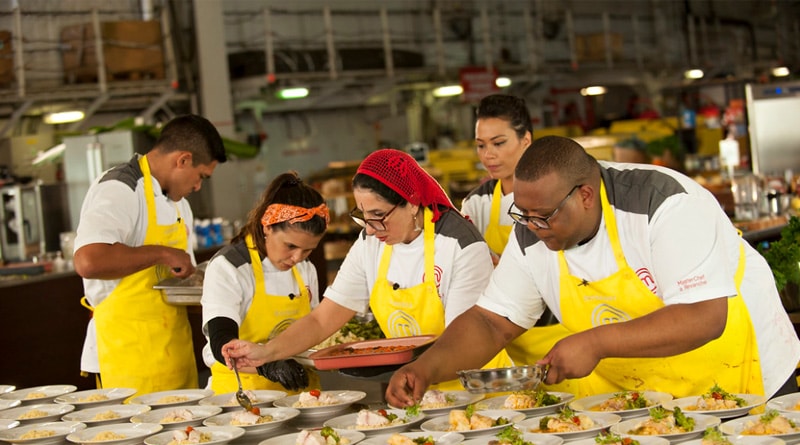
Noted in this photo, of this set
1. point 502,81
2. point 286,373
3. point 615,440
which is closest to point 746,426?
point 615,440

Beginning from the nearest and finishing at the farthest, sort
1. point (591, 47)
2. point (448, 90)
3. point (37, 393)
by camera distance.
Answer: point (37, 393) → point (448, 90) → point (591, 47)

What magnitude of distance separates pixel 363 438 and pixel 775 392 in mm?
1176

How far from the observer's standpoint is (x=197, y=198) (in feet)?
43.5

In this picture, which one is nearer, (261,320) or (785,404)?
(785,404)

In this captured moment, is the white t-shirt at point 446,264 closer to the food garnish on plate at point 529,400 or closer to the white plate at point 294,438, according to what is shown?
the food garnish on plate at point 529,400

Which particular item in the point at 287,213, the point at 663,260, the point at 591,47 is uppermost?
the point at 591,47

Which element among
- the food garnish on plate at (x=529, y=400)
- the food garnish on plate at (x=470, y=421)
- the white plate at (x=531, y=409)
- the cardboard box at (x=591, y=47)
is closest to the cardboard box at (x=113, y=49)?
the cardboard box at (x=591, y=47)

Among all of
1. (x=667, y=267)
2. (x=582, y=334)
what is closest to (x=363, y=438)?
(x=582, y=334)

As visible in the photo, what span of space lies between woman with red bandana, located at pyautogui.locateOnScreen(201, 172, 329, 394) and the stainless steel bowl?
100 centimetres

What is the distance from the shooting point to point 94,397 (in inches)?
142

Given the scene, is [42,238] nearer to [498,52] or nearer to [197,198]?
[197,198]

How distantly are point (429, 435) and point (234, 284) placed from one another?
1380mm

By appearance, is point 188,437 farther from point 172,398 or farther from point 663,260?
point 663,260

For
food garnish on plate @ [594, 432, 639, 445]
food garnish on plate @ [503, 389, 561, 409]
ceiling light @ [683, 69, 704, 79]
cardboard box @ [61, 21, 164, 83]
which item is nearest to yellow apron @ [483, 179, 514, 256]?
food garnish on plate @ [503, 389, 561, 409]
